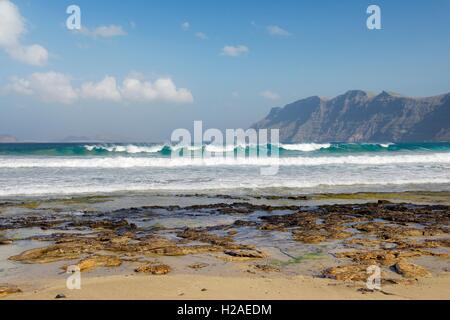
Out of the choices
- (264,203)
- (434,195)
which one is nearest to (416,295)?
(264,203)

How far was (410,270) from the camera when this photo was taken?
18.7ft

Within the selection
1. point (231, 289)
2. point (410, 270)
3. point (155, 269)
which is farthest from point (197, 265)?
point (410, 270)

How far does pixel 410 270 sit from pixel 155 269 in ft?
12.1

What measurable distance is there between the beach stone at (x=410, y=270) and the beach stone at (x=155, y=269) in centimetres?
335

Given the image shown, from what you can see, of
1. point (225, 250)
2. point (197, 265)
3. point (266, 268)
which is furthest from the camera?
point (225, 250)

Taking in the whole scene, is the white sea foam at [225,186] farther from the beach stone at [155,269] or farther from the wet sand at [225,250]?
the beach stone at [155,269]

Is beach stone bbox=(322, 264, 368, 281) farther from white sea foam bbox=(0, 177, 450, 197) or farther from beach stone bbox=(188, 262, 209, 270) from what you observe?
white sea foam bbox=(0, 177, 450, 197)

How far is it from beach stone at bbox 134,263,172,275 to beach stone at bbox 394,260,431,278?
3355 mm

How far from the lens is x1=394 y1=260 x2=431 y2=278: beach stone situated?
5539 millimetres

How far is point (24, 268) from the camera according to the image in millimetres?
6211

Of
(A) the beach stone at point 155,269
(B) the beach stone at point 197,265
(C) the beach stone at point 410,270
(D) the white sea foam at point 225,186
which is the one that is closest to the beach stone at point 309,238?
(C) the beach stone at point 410,270

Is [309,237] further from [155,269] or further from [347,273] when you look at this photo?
[155,269]

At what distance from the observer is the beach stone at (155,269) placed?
5.85 m

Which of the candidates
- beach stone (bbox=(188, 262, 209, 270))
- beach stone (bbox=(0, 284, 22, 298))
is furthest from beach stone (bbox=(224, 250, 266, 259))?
beach stone (bbox=(0, 284, 22, 298))
